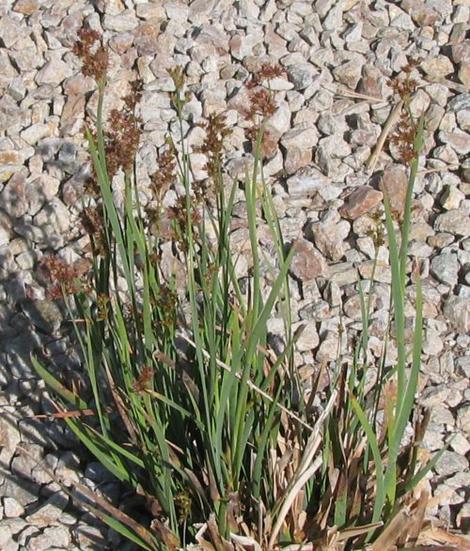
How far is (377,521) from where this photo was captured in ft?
6.77

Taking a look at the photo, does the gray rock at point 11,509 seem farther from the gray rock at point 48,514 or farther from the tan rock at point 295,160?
the tan rock at point 295,160

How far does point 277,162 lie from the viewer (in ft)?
10.5

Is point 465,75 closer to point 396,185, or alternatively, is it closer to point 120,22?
point 396,185

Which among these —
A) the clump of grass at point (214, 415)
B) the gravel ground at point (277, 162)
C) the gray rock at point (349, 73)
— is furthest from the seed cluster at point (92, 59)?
the gray rock at point (349, 73)

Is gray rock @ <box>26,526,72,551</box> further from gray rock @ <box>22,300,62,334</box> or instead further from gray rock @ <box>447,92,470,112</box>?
gray rock @ <box>447,92,470,112</box>

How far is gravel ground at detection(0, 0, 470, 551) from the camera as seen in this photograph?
2629 mm

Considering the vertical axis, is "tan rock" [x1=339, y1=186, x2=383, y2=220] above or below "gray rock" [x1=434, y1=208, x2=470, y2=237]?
above

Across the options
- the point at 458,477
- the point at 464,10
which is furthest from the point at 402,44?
the point at 458,477

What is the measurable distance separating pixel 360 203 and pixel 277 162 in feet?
0.99

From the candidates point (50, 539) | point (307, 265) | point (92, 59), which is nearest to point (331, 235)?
point (307, 265)

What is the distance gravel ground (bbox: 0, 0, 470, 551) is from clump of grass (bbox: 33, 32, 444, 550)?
12.0 inches

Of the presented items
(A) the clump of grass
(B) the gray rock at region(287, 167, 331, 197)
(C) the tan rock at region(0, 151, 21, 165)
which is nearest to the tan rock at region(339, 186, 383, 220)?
(B) the gray rock at region(287, 167, 331, 197)

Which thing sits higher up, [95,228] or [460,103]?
[95,228]

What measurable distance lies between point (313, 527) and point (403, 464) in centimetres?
25
